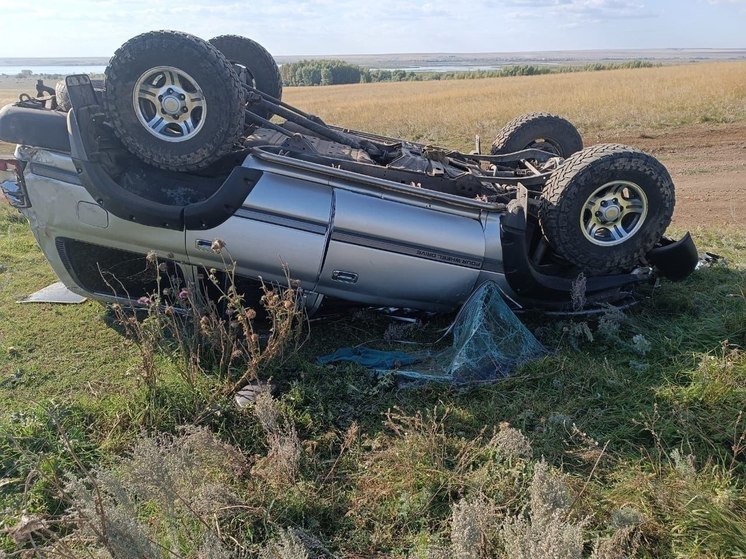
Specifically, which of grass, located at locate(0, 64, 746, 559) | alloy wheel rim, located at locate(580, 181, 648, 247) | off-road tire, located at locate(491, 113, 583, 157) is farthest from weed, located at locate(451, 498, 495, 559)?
off-road tire, located at locate(491, 113, 583, 157)

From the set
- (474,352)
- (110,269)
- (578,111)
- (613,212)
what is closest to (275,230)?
(110,269)

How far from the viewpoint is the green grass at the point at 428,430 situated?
2.48m

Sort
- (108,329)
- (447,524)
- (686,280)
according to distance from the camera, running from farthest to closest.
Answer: (686,280), (108,329), (447,524)

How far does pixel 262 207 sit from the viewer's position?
3633 mm

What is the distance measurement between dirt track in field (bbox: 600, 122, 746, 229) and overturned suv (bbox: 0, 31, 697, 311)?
345 centimetres

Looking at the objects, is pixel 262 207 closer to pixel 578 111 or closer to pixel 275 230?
pixel 275 230

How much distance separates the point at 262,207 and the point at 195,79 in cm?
88

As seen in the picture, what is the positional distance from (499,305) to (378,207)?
1052mm

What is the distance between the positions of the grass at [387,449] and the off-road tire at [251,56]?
8.63ft

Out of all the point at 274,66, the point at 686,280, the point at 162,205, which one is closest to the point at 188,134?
the point at 162,205

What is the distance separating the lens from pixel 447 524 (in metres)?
2.52

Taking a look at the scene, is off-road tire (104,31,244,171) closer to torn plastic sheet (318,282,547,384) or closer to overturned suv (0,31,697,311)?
overturned suv (0,31,697,311)

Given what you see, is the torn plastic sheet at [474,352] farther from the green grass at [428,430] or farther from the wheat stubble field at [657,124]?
the wheat stubble field at [657,124]

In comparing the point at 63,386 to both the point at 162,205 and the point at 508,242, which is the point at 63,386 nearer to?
the point at 162,205
